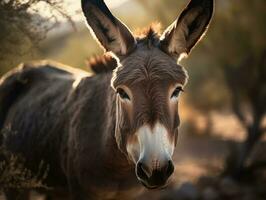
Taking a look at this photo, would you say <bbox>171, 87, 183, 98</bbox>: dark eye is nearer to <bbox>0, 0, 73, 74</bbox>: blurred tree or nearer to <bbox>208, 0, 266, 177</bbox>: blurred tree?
<bbox>0, 0, 73, 74</bbox>: blurred tree

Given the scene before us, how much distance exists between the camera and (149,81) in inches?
170

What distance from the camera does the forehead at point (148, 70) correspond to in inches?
171

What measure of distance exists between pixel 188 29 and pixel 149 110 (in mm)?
882

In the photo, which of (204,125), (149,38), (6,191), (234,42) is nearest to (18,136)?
(6,191)

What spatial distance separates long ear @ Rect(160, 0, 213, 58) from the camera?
15.3 feet

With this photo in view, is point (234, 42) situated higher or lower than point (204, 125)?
higher

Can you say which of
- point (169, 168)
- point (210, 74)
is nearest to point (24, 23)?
point (169, 168)

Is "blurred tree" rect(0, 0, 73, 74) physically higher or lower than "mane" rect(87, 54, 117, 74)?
higher

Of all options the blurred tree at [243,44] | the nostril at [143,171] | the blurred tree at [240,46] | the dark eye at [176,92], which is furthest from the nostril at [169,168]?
the blurred tree at [243,44]

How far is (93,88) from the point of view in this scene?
5695 millimetres

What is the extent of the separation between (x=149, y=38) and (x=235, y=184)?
25.7 ft

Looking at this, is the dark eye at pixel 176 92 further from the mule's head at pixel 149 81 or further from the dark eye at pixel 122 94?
the dark eye at pixel 122 94

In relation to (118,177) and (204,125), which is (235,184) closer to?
(118,177)

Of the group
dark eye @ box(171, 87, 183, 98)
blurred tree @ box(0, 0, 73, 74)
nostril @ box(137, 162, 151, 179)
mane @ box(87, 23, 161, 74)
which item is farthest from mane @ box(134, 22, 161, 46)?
nostril @ box(137, 162, 151, 179)
